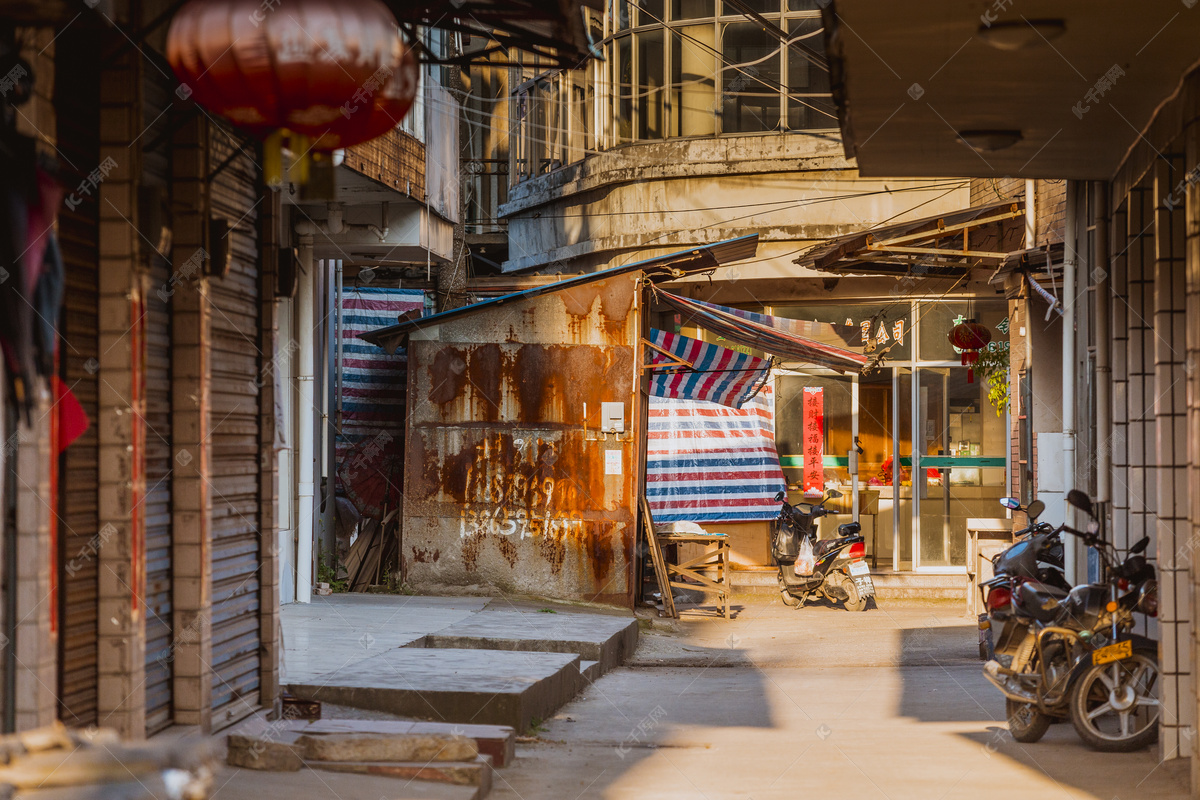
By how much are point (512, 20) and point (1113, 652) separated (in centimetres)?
507

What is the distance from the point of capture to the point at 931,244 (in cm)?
1364

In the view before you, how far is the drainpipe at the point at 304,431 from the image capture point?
12148mm

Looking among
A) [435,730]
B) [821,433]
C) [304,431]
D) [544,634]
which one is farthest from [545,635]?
[821,433]

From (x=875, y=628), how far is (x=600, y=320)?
4.83 meters

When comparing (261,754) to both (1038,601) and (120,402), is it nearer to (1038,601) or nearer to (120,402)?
(120,402)

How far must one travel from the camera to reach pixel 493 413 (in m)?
13.1

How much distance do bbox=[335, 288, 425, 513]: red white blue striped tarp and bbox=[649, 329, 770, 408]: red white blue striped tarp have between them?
3142mm

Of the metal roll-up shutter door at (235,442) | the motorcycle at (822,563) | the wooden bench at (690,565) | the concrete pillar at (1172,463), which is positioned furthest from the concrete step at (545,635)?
the concrete pillar at (1172,463)

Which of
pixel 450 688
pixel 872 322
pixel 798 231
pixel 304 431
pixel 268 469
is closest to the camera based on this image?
pixel 268 469

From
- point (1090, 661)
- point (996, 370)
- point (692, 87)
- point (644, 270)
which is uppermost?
point (692, 87)

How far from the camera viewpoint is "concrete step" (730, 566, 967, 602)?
16.3 metres

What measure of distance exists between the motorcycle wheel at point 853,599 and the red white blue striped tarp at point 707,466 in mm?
1771

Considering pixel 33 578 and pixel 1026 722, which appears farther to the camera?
pixel 1026 722

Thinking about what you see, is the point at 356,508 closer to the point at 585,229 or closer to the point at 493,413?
the point at 493,413
